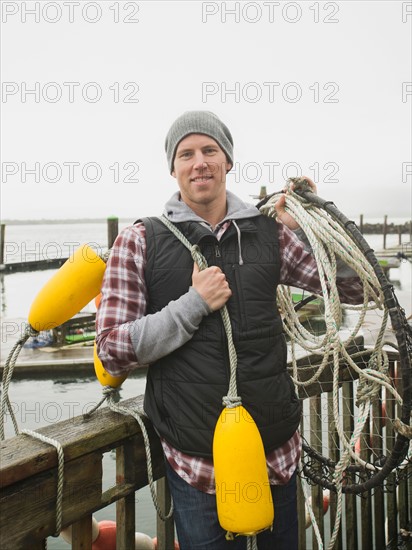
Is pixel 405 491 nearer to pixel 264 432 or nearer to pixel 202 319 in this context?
pixel 264 432

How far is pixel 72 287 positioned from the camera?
5.00ft

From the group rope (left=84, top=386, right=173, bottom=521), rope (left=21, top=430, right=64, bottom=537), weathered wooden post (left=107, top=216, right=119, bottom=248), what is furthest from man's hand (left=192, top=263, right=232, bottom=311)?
weathered wooden post (left=107, top=216, right=119, bottom=248)

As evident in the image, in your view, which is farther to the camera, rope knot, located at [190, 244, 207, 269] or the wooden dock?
the wooden dock

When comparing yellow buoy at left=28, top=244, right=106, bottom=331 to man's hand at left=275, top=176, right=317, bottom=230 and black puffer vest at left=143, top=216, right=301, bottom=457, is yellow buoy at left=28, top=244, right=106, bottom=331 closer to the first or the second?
black puffer vest at left=143, top=216, right=301, bottom=457

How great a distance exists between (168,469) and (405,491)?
5.85 ft

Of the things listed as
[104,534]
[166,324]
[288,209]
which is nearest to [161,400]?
[166,324]

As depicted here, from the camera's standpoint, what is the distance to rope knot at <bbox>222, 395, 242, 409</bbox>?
134 centimetres

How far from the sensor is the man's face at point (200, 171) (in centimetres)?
155

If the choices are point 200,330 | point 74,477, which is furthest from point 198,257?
point 74,477

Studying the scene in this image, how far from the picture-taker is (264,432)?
1.43 metres

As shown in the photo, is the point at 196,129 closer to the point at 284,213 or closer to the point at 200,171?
the point at 200,171

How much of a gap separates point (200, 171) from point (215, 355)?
570 millimetres

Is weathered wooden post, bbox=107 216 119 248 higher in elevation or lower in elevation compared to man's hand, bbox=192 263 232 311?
higher

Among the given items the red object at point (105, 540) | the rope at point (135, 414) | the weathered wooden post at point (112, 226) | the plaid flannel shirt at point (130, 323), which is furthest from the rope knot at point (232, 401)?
the weathered wooden post at point (112, 226)
